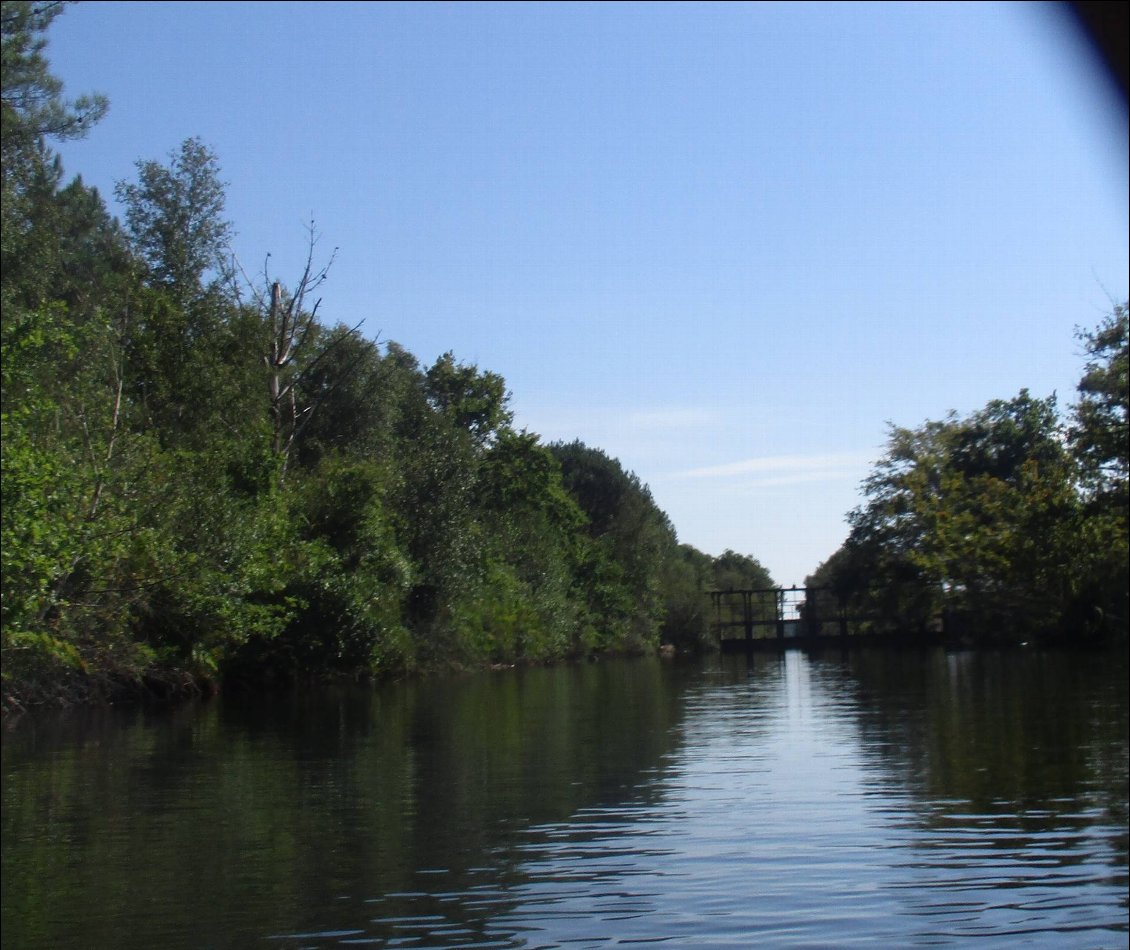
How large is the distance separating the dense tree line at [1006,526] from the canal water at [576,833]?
22.9 metres

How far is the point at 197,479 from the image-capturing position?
31.8 meters

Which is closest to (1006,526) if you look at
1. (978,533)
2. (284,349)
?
(978,533)

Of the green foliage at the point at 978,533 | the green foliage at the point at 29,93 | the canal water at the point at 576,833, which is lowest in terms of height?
the canal water at the point at 576,833

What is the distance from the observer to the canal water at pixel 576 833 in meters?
8.99

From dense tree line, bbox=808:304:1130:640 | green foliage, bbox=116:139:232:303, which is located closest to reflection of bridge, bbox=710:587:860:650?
dense tree line, bbox=808:304:1130:640

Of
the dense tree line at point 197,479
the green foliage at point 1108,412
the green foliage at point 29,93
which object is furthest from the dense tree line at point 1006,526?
the green foliage at point 29,93

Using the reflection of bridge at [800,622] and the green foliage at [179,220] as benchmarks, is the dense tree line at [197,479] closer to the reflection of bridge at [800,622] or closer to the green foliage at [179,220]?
the green foliage at [179,220]

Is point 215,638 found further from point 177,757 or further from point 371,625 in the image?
point 177,757

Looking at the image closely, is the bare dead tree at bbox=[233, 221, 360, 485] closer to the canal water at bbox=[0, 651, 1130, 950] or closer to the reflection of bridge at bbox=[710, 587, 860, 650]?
the canal water at bbox=[0, 651, 1130, 950]

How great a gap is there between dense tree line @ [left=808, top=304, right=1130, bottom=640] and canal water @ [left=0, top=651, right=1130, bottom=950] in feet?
75.0

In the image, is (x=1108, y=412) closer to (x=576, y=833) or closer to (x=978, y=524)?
(x=978, y=524)

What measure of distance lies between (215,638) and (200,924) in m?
23.2

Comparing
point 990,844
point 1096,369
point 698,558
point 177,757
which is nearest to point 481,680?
point 1096,369

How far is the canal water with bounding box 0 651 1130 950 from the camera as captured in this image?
29.5ft
